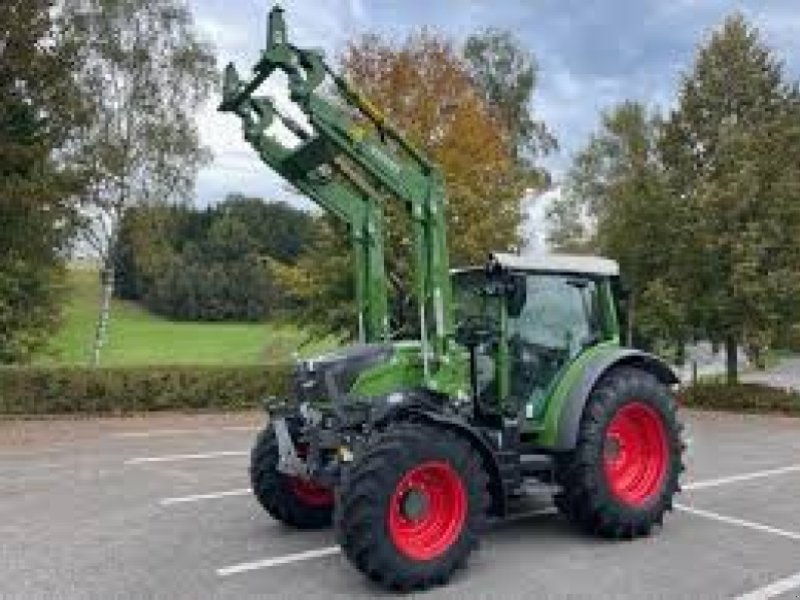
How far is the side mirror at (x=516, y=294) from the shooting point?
26.9ft

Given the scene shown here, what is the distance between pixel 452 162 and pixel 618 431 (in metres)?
14.8

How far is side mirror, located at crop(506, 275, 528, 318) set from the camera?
8195mm

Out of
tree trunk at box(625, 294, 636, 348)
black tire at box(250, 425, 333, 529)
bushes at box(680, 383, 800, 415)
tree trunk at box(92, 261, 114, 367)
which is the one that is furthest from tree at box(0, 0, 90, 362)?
bushes at box(680, 383, 800, 415)

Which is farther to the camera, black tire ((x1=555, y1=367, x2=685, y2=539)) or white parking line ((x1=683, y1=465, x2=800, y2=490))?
white parking line ((x1=683, y1=465, x2=800, y2=490))

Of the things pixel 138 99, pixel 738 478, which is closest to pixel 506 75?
pixel 138 99

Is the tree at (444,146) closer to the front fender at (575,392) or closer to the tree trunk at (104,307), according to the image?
the tree trunk at (104,307)

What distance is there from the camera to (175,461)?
12750 mm

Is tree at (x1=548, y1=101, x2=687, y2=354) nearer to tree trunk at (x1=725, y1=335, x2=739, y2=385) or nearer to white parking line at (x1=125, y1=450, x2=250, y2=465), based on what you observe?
tree trunk at (x1=725, y1=335, x2=739, y2=385)

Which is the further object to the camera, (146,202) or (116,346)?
(116,346)

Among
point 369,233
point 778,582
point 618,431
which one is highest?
point 369,233

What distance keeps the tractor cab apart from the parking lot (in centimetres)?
116

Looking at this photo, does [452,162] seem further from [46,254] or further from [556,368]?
[556,368]

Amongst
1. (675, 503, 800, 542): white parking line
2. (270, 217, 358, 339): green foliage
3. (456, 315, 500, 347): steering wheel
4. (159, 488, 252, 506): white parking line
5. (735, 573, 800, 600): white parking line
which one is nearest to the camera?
(735, 573, 800, 600): white parking line

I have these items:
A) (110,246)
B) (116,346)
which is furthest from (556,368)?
(116,346)
